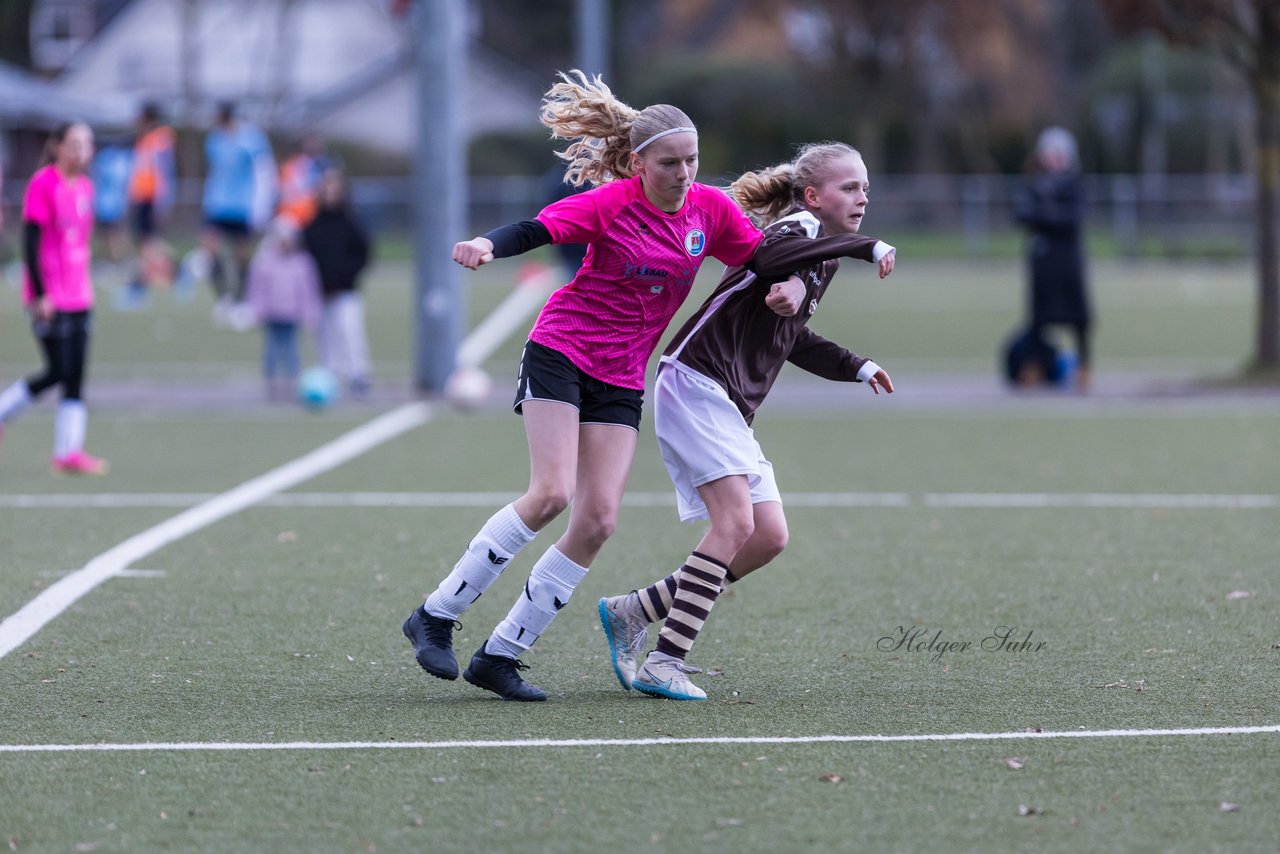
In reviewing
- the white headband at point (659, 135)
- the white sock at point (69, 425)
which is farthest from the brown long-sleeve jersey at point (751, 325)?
the white sock at point (69, 425)

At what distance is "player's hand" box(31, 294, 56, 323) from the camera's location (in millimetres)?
10797

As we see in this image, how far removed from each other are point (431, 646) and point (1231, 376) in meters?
12.4

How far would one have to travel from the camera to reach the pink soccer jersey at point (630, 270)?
570 cm

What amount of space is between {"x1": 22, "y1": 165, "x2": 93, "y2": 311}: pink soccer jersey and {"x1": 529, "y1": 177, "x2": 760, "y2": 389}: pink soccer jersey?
5884mm

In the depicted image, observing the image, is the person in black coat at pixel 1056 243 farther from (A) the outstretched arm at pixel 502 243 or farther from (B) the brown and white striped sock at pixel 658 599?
(A) the outstretched arm at pixel 502 243

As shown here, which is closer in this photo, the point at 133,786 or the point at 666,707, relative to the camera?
the point at 133,786

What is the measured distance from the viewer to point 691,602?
5867mm

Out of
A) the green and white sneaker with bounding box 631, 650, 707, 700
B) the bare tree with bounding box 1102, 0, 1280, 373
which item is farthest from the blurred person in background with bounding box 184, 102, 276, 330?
the green and white sneaker with bounding box 631, 650, 707, 700

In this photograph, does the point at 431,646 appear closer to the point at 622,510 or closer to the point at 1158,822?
the point at 1158,822

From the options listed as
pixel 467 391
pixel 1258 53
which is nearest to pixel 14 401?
pixel 467 391

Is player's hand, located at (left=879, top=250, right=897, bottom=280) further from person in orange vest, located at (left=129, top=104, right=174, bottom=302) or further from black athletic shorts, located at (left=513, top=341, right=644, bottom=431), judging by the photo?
person in orange vest, located at (left=129, top=104, right=174, bottom=302)

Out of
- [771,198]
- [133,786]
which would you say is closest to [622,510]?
[771,198]

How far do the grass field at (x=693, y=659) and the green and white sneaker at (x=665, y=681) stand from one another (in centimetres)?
7

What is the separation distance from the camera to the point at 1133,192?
41.2 m
